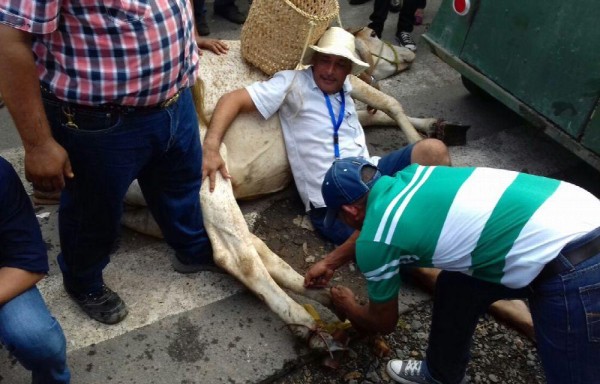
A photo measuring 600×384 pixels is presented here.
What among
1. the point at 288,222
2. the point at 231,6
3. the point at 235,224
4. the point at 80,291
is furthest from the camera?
the point at 231,6

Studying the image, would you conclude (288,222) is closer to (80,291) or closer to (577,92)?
(80,291)

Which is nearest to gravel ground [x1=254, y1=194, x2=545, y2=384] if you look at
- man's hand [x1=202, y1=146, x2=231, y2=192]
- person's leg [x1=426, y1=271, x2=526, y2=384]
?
person's leg [x1=426, y1=271, x2=526, y2=384]

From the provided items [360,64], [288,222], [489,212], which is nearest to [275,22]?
[360,64]

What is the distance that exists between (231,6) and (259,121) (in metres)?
2.46

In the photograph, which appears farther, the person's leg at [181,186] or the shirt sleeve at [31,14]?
the person's leg at [181,186]

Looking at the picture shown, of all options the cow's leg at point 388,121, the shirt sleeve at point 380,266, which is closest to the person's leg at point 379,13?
the cow's leg at point 388,121

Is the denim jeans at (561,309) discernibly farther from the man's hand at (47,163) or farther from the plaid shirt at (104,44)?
the man's hand at (47,163)

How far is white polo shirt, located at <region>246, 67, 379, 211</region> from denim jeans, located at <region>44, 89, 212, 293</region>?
66cm

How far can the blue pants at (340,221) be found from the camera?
3135mm

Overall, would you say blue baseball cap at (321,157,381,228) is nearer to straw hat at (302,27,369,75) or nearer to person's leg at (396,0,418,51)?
straw hat at (302,27,369,75)

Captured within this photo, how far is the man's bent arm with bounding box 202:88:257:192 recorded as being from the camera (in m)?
3.00

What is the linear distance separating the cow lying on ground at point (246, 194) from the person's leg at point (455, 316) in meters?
0.50

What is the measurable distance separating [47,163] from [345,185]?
0.92 metres

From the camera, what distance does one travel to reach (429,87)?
4941mm
